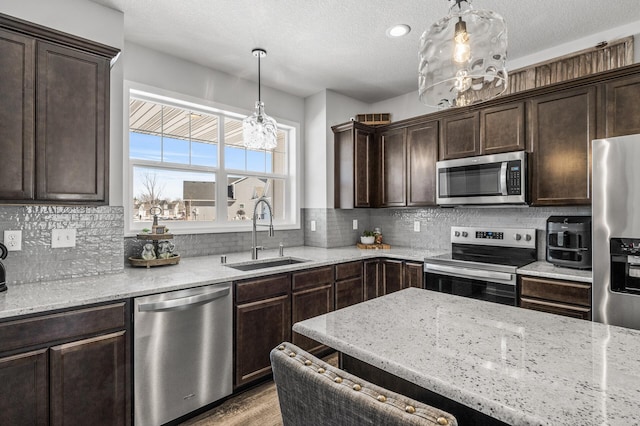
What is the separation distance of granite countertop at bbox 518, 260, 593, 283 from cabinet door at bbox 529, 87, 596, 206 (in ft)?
1.67

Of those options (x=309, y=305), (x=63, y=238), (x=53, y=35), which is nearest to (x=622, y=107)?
(x=309, y=305)

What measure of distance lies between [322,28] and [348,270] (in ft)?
6.90

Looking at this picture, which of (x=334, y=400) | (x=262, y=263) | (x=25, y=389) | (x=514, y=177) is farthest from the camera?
(x=262, y=263)

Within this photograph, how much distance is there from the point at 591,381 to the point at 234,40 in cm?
300

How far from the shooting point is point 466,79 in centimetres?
134

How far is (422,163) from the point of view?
11.8 ft

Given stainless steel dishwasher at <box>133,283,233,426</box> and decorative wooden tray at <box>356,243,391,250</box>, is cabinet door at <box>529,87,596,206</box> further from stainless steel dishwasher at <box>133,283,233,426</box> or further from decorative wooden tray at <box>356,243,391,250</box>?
stainless steel dishwasher at <box>133,283,233,426</box>

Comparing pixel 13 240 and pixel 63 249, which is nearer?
pixel 13 240

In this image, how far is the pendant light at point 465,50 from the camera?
121 centimetres

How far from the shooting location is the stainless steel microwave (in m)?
2.85

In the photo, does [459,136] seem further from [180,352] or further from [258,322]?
[180,352]

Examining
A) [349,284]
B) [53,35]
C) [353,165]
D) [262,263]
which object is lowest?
[349,284]

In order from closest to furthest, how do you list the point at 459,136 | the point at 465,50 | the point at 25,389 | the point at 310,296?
1. the point at 465,50
2. the point at 25,389
3. the point at 310,296
4. the point at 459,136

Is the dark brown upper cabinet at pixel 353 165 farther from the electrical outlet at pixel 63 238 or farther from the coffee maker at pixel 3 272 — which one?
the coffee maker at pixel 3 272
